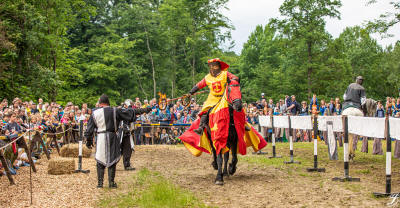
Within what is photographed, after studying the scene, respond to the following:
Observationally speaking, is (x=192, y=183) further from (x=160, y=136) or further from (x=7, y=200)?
(x=160, y=136)

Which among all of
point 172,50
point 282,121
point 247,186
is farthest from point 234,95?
point 172,50

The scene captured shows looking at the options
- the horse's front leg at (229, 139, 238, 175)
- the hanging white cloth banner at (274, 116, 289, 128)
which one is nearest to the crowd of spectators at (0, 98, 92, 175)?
the horse's front leg at (229, 139, 238, 175)

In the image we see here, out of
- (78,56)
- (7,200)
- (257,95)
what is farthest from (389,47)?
(7,200)

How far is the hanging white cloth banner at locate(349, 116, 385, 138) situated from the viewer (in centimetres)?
743

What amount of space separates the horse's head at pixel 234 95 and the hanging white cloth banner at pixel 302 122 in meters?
3.11

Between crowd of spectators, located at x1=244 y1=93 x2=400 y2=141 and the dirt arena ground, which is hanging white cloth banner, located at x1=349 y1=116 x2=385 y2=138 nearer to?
the dirt arena ground

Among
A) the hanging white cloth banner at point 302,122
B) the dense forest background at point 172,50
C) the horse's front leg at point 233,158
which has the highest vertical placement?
the dense forest background at point 172,50

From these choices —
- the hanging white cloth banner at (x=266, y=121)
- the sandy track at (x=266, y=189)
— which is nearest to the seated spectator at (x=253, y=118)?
the hanging white cloth banner at (x=266, y=121)

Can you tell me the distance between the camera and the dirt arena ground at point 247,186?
6.35 meters

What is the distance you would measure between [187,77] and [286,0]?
39.6 ft

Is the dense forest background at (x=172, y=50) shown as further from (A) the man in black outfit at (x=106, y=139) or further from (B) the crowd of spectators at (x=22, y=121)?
(A) the man in black outfit at (x=106, y=139)

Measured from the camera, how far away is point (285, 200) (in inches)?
248

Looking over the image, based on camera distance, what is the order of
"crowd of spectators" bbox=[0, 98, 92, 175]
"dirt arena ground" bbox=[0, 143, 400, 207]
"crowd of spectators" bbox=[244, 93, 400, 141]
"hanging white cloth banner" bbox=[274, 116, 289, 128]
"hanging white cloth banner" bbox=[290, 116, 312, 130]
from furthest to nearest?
"crowd of spectators" bbox=[244, 93, 400, 141] < "hanging white cloth banner" bbox=[274, 116, 289, 128] < "hanging white cloth banner" bbox=[290, 116, 312, 130] < "crowd of spectators" bbox=[0, 98, 92, 175] < "dirt arena ground" bbox=[0, 143, 400, 207]

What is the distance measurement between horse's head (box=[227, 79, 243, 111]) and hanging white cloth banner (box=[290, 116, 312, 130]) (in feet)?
10.2
